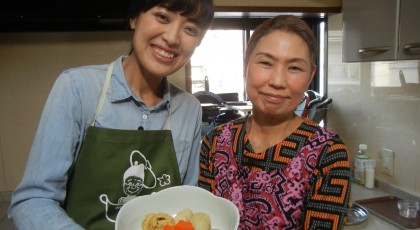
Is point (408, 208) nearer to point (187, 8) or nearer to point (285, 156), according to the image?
point (285, 156)

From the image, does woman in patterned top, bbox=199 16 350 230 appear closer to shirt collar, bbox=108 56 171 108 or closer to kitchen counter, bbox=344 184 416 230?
shirt collar, bbox=108 56 171 108

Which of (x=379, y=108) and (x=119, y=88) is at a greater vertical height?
(x=119, y=88)

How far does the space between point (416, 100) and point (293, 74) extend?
42.6 inches

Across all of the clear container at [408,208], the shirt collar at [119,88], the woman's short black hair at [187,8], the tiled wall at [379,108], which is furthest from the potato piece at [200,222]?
the tiled wall at [379,108]

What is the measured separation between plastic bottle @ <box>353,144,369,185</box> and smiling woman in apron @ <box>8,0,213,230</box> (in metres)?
1.29

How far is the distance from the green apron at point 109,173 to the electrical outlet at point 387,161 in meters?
1.32

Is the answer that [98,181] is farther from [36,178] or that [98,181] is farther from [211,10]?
[211,10]

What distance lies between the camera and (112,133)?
0.87m

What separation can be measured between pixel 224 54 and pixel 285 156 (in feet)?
4.85

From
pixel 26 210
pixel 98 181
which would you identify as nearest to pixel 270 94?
pixel 98 181

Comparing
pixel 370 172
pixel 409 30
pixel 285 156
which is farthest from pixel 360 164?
pixel 285 156

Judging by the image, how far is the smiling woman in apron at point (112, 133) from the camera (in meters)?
0.77

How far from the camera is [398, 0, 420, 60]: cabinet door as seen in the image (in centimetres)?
115

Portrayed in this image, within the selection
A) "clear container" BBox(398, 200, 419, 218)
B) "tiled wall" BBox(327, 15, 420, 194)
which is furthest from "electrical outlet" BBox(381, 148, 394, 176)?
"clear container" BBox(398, 200, 419, 218)
